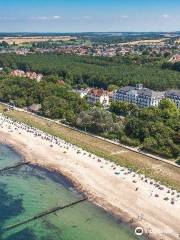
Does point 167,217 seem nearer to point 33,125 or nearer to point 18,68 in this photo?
point 33,125

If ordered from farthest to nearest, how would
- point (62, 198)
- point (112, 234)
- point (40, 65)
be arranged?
1. point (40, 65)
2. point (62, 198)
3. point (112, 234)

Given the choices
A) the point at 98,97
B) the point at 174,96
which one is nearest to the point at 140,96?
the point at 174,96

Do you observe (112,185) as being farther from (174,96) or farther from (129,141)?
(174,96)

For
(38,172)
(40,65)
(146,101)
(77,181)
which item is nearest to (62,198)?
(77,181)

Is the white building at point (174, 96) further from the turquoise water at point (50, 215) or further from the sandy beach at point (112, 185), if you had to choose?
the turquoise water at point (50, 215)

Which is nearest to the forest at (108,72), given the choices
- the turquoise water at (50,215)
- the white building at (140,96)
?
the white building at (140,96)

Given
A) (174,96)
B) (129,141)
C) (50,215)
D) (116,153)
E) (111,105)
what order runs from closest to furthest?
(50,215), (116,153), (129,141), (111,105), (174,96)

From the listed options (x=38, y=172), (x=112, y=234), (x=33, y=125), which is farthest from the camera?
(x=33, y=125)
